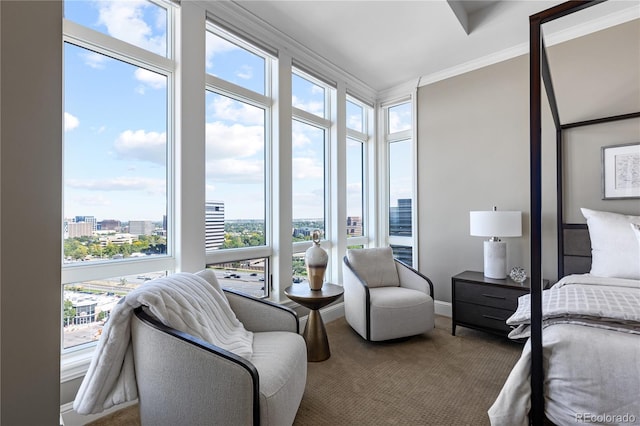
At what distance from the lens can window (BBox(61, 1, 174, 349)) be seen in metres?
1.95

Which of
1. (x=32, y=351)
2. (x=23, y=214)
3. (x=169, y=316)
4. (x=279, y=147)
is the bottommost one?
(x=169, y=316)

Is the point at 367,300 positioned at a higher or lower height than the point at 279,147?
lower

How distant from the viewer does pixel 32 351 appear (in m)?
0.57

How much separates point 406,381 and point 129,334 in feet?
5.92

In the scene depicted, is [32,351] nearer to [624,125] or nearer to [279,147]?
[279,147]

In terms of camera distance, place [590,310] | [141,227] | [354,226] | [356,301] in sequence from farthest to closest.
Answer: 1. [354,226]
2. [356,301]
3. [141,227]
4. [590,310]

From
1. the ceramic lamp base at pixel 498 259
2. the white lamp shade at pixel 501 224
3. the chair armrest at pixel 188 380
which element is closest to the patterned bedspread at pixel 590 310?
the white lamp shade at pixel 501 224

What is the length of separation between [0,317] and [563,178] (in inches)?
144

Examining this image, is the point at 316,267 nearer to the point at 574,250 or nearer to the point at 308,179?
the point at 308,179

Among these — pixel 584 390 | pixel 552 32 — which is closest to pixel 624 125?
pixel 552 32

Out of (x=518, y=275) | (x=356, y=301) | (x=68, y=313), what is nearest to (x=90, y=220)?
(x=68, y=313)

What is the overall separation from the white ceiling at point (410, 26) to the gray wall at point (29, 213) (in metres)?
2.41

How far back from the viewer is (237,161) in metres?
2.87

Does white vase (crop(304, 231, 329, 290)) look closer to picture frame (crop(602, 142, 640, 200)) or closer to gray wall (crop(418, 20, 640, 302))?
gray wall (crop(418, 20, 640, 302))
